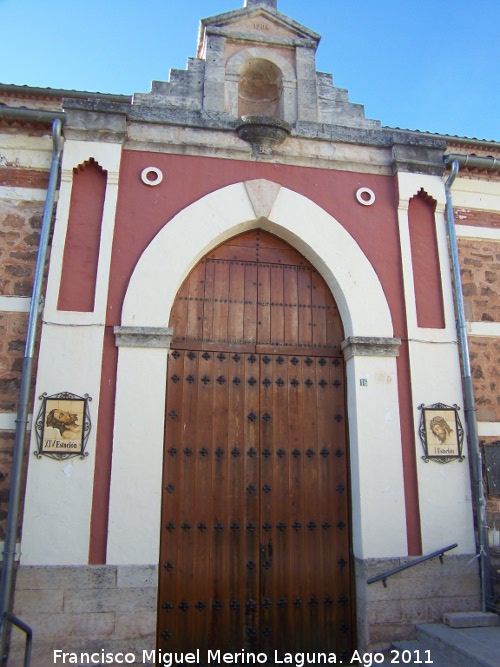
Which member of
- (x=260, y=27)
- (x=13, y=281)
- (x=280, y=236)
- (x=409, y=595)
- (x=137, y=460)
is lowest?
(x=409, y=595)

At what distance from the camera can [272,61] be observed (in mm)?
7078

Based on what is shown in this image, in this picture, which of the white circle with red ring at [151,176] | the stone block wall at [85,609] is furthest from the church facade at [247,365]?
the white circle with red ring at [151,176]

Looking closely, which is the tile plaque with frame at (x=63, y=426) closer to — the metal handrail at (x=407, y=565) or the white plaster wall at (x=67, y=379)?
the white plaster wall at (x=67, y=379)

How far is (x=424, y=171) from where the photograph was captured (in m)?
6.81

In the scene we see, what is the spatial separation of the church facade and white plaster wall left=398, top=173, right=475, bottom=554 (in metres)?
0.02

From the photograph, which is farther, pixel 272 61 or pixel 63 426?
pixel 272 61

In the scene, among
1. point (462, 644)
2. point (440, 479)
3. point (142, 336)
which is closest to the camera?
point (462, 644)

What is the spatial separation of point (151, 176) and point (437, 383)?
3.88 m

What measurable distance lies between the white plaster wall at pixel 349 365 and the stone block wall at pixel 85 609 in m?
0.24

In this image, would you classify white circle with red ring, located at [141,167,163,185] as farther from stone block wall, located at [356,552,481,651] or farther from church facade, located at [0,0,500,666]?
stone block wall, located at [356,552,481,651]

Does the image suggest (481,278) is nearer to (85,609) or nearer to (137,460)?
(137,460)

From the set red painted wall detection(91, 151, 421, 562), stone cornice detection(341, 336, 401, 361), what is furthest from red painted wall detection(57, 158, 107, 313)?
stone cornice detection(341, 336, 401, 361)

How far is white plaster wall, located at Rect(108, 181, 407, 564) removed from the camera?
17.6 ft

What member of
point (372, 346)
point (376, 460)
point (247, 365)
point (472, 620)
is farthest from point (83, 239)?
point (472, 620)
